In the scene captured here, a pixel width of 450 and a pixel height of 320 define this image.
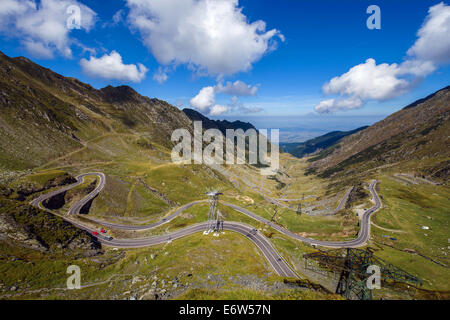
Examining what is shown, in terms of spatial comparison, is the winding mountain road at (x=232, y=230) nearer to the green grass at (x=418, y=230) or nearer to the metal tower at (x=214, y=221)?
the metal tower at (x=214, y=221)

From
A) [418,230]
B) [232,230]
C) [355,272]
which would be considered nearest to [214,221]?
[232,230]

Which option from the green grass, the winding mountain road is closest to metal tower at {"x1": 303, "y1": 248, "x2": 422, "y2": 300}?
the winding mountain road

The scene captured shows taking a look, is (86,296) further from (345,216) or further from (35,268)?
(345,216)

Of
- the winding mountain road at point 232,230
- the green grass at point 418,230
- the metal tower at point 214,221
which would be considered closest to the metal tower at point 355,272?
the winding mountain road at point 232,230

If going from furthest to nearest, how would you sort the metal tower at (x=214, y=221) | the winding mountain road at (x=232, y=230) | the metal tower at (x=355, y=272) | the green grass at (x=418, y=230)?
1. the metal tower at (x=214, y=221)
2. the winding mountain road at (x=232, y=230)
3. the green grass at (x=418, y=230)
4. the metal tower at (x=355, y=272)

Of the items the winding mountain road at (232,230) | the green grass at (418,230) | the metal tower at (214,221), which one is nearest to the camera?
the green grass at (418,230)

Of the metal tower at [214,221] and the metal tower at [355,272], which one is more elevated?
the metal tower at [214,221]

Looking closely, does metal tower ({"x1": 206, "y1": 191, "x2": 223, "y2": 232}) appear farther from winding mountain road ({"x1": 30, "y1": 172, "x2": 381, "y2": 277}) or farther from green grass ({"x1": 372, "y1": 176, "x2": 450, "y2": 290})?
green grass ({"x1": 372, "y1": 176, "x2": 450, "y2": 290})
